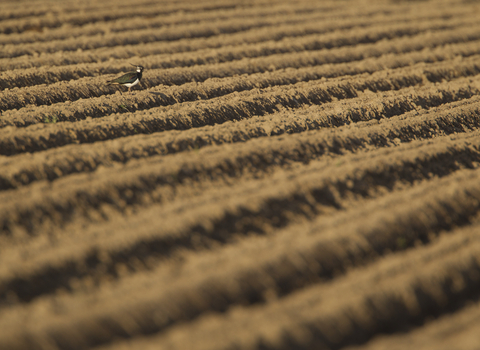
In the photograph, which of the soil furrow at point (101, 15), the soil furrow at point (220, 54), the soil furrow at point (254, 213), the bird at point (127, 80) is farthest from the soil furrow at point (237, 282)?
the soil furrow at point (101, 15)

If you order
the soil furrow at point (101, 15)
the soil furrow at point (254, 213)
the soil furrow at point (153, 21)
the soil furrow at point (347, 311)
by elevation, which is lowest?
the soil furrow at point (347, 311)

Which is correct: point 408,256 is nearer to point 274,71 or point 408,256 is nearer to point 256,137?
point 256,137

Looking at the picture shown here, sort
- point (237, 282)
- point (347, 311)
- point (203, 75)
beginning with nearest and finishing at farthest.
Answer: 1. point (347, 311)
2. point (237, 282)
3. point (203, 75)

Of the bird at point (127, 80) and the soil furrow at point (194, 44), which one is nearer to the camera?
the bird at point (127, 80)

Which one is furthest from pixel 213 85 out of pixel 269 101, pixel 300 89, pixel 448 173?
pixel 448 173

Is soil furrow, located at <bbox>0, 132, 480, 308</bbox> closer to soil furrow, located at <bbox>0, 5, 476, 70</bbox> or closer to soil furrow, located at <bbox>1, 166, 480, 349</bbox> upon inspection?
soil furrow, located at <bbox>1, 166, 480, 349</bbox>

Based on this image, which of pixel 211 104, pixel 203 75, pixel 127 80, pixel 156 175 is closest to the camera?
pixel 156 175

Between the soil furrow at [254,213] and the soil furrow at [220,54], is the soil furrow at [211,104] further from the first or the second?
the soil furrow at [254,213]

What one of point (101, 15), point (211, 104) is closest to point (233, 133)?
point (211, 104)

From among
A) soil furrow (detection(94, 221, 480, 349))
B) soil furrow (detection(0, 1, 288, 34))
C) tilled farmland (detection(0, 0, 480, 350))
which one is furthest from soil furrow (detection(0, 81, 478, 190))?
soil furrow (detection(0, 1, 288, 34))

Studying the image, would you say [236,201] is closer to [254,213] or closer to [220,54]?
[254,213]
